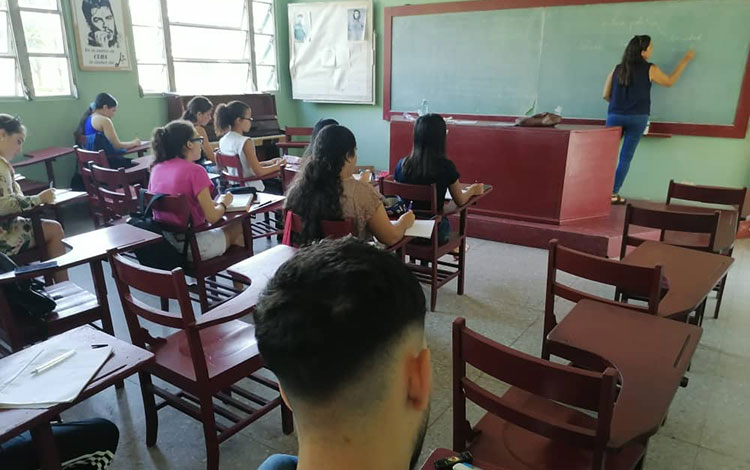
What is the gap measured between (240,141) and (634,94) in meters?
3.50

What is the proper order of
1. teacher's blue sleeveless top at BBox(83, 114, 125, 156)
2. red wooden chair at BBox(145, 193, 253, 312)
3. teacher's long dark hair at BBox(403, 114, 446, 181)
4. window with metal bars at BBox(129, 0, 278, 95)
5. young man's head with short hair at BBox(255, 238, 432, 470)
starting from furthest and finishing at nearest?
window with metal bars at BBox(129, 0, 278, 95)
teacher's blue sleeveless top at BBox(83, 114, 125, 156)
teacher's long dark hair at BBox(403, 114, 446, 181)
red wooden chair at BBox(145, 193, 253, 312)
young man's head with short hair at BBox(255, 238, 432, 470)

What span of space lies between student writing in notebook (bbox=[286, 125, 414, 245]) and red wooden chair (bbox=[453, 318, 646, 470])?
114 centimetres

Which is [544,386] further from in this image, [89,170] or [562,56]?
[562,56]

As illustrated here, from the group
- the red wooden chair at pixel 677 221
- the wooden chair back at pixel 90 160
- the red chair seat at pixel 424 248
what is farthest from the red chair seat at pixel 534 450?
the wooden chair back at pixel 90 160

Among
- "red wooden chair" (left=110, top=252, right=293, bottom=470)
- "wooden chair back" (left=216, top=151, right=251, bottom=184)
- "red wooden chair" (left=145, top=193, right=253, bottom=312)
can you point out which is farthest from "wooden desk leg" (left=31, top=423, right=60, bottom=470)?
"wooden chair back" (left=216, top=151, right=251, bottom=184)

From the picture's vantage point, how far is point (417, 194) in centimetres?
279

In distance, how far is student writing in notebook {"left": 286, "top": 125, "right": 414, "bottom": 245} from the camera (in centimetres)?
226

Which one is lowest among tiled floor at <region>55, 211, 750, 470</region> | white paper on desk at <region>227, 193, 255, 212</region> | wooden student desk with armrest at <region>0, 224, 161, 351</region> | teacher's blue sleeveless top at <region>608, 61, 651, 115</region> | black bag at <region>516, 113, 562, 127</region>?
tiled floor at <region>55, 211, 750, 470</region>

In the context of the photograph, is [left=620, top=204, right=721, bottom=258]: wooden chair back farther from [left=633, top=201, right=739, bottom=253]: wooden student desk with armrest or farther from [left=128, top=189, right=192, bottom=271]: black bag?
Answer: [left=128, top=189, right=192, bottom=271]: black bag

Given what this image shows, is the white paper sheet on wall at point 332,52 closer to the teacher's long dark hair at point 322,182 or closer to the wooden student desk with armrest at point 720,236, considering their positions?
the wooden student desk with armrest at point 720,236

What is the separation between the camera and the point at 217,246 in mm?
2719

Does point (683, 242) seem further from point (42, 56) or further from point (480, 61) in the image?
point (42, 56)

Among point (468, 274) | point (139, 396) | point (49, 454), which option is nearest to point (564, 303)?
point (468, 274)

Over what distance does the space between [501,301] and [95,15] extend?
4.85 metres
